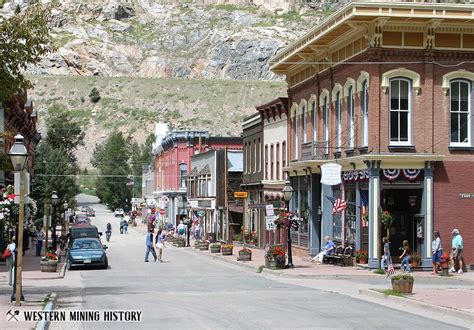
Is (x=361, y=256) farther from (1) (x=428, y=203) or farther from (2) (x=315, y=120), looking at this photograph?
(2) (x=315, y=120)

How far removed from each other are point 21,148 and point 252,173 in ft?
124

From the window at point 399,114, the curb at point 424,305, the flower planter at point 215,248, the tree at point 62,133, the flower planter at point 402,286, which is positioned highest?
the tree at point 62,133

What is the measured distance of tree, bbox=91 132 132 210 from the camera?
442 ft

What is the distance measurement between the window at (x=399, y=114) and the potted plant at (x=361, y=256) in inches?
175

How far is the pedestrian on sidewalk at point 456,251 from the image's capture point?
109 ft

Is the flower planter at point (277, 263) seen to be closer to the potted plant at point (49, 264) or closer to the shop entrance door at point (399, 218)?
the shop entrance door at point (399, 218)

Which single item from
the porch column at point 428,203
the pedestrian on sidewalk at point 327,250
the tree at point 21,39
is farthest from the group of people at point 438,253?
the tree at point 21,39

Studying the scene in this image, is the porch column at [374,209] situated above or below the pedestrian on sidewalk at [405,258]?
above

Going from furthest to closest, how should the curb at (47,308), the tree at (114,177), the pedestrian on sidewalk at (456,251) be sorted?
the tree at (114,177), the pedestrian on sidewalk at (456,251), the curb at (47,308)

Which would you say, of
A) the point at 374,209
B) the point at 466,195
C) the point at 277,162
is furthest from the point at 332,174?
the point at 277,162

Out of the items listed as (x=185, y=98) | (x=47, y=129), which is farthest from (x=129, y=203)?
(x=185, y=98)

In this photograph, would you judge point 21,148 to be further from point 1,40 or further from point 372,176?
point 372,176

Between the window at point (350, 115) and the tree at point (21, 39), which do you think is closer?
the tree at point (21, 39)

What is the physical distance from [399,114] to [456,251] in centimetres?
553
